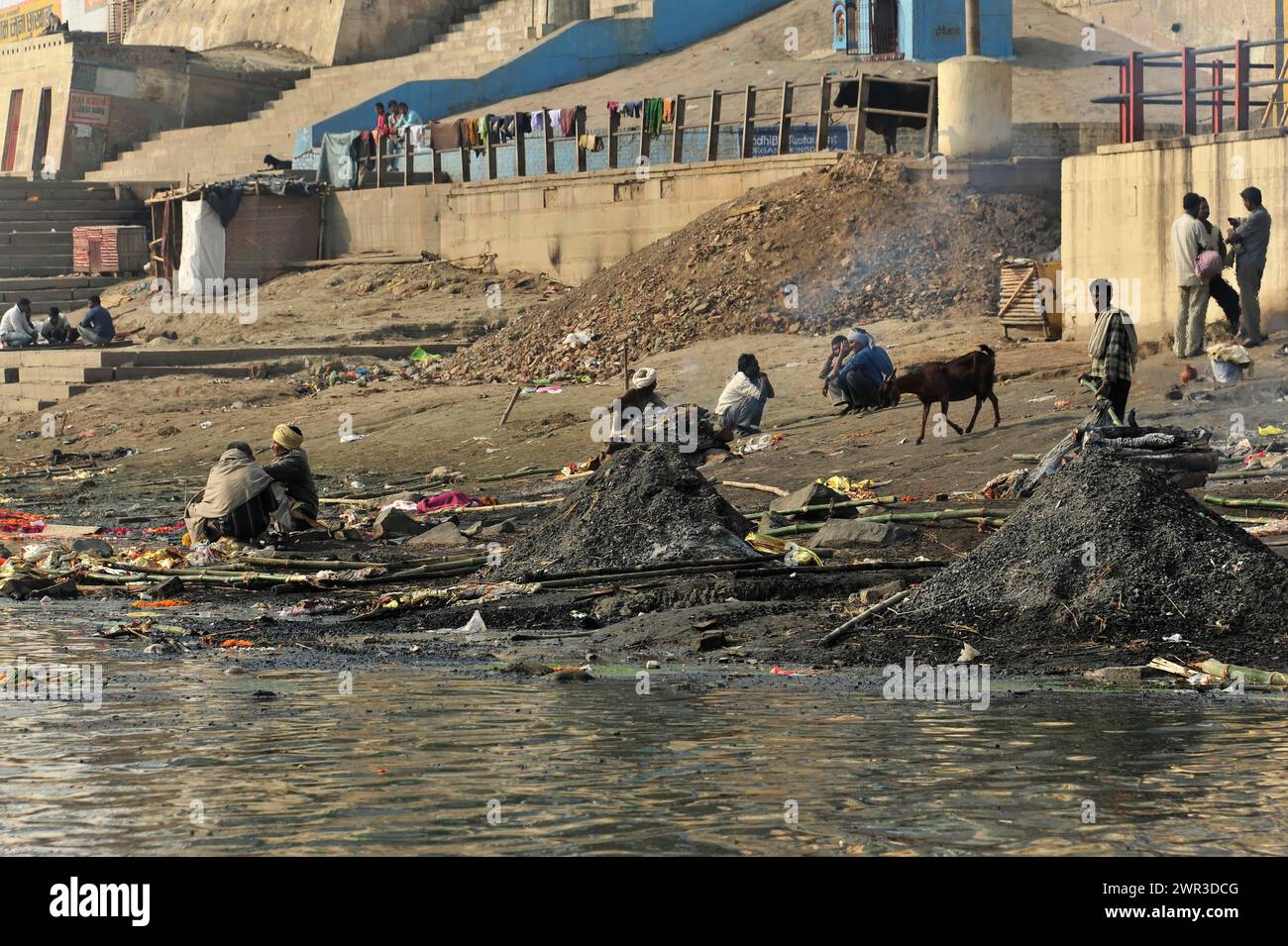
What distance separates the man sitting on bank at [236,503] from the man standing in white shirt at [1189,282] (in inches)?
353

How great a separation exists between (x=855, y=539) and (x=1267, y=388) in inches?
229

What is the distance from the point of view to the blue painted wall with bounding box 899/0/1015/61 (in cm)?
3688

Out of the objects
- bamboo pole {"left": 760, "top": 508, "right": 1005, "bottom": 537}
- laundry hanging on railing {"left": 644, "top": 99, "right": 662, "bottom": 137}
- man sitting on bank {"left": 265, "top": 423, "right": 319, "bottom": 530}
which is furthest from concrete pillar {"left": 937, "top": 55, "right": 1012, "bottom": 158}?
man sitting on bank {"left": 265, "top": 423, "right": 319, "bottom": 530}

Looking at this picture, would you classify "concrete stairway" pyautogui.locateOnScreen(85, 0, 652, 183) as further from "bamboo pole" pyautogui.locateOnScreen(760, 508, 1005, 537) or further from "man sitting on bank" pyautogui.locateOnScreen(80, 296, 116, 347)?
"bamboo pole" pyautogui.locateOnScreen(760, 508, 1005, 537)

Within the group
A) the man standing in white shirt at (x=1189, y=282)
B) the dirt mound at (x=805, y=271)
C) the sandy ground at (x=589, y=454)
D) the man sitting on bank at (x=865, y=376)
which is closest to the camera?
the sandy ground at (x=589, y=454)

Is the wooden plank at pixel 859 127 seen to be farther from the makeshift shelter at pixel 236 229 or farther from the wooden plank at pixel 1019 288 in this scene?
the makeshift shelter at pixel 236 229

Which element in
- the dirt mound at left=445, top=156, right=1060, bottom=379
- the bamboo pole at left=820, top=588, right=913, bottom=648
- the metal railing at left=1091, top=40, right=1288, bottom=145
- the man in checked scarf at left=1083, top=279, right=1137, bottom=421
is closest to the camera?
the bamboo pole at left=820, top=588, right=913, bottom=648

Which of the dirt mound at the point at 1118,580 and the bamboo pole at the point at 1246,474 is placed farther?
the bamboo pole at the point at 1246,474

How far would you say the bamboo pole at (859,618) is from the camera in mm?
10406

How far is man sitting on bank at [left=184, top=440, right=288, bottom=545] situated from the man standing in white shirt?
8.98 metres

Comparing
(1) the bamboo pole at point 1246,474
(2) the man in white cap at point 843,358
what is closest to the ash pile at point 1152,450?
(1) the bamboo pole at point 1246,474

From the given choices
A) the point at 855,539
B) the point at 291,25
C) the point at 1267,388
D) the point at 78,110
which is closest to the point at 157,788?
the point at 855,539

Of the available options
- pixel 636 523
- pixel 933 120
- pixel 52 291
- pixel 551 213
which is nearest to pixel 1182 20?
pixel 933 120

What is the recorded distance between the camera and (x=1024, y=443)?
16453 millimetres
